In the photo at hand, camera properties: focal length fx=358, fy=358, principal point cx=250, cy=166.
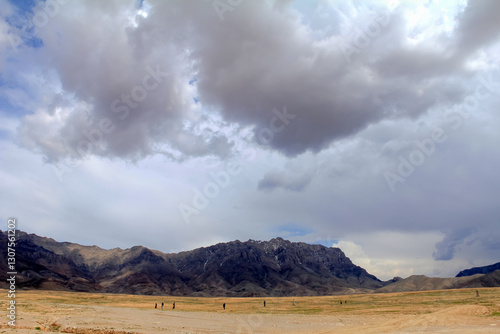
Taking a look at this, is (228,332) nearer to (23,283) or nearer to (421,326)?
(421,326)

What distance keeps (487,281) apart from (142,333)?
203459 millimetres

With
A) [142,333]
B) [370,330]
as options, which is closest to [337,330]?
[370,330]

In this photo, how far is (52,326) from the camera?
39625 mm

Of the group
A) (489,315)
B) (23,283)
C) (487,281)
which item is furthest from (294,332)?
(23,283)

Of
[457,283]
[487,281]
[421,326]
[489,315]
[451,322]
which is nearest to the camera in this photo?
[421,326]

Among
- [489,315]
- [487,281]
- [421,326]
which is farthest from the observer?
[487,281]

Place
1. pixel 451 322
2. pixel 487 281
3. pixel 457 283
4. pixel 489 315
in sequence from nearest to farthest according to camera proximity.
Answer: pixel 451 322, pixel 489 315, pixel 487 281, pixel 457 283

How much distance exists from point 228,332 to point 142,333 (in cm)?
913

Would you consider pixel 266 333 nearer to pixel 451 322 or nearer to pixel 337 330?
pixel 337 330

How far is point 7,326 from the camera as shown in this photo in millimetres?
37875

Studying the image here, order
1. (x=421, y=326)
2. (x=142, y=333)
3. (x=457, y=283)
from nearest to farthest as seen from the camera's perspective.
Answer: (x=142, y=333) → (x=421, y=326) → (x=457, y=283)

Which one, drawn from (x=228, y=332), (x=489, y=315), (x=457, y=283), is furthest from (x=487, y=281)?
(x=228, y=332)

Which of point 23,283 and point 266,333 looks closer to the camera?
point 266,333

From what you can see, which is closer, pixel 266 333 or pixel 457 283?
pixel 266 333
